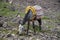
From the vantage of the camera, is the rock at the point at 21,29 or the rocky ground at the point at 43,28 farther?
the rock at the point at 21,29

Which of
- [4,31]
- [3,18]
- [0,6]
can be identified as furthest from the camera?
[0,6]

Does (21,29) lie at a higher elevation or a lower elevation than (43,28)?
higher

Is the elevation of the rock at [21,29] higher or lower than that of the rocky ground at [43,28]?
higher

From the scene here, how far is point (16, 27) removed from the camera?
10.5 metres

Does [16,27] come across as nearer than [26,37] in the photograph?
No

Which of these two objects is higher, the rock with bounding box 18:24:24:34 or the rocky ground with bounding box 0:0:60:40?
the rock with bounding box 18:24:24:34

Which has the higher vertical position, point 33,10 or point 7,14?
point 33,10

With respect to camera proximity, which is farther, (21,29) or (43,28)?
(43,28)

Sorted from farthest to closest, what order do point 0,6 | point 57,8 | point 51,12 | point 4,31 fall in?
point 57,8 → point 51,12 → point 0,6 → point 4,31

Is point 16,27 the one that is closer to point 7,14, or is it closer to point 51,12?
point 7,14

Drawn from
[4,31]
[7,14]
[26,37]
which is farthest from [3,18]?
[26,37]

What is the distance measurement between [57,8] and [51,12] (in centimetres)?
145

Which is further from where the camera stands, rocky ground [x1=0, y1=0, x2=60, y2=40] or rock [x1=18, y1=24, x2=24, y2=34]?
rock [x1=18, y1=24, x2=24, y2=34]

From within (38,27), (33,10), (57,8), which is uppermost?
(33,10)
